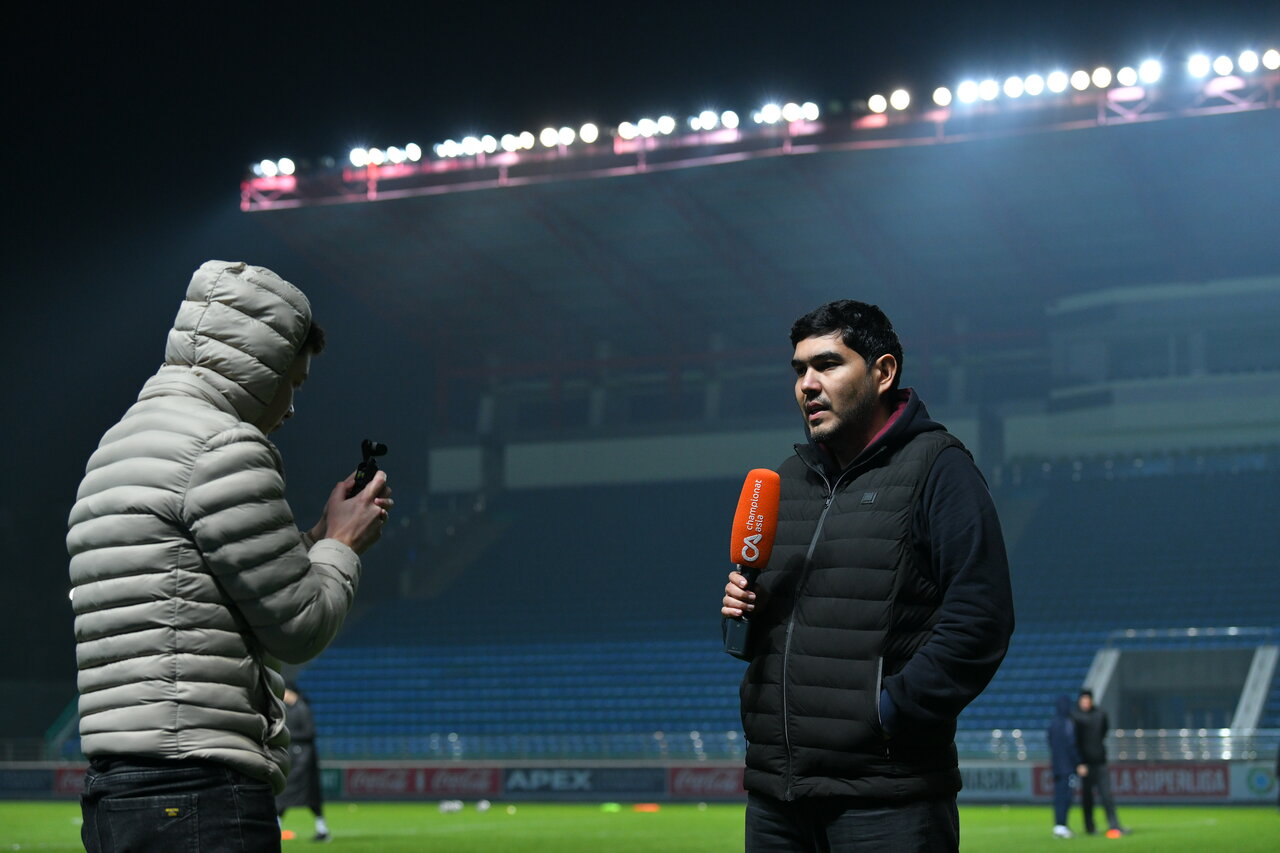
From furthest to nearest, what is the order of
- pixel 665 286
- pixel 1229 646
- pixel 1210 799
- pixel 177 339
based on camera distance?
pixel 665 286 → pixel 1229 646 → pixel 1210 799 → pixel 177 339

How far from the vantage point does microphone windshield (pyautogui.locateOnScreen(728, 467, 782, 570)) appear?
3666 millimetres

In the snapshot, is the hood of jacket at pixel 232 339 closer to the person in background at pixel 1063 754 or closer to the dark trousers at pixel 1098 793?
the person in background at pixel 1063 754

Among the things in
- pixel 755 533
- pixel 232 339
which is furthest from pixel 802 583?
pixel 232 339

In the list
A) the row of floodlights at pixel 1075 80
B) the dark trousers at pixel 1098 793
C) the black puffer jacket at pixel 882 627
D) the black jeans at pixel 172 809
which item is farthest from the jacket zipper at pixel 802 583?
the row of floodlights at pixel 1075 80

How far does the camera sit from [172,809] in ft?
9.13

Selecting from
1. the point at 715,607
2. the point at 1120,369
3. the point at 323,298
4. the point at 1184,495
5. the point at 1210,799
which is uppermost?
the point at 323,298

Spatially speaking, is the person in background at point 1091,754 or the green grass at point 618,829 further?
the person in background at point 1091,754

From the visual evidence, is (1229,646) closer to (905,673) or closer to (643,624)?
(643,624)

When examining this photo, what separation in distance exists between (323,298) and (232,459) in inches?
1279

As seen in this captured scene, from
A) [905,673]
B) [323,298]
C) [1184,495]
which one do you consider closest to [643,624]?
[323,298]

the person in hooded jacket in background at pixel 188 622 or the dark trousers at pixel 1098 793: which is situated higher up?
the person in hooded jacket in background at pixel 188 622

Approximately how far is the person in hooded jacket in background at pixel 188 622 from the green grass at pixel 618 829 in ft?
39.5

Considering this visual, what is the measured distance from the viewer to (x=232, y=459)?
9.34 feet

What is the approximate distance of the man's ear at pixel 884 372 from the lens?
380 cm
